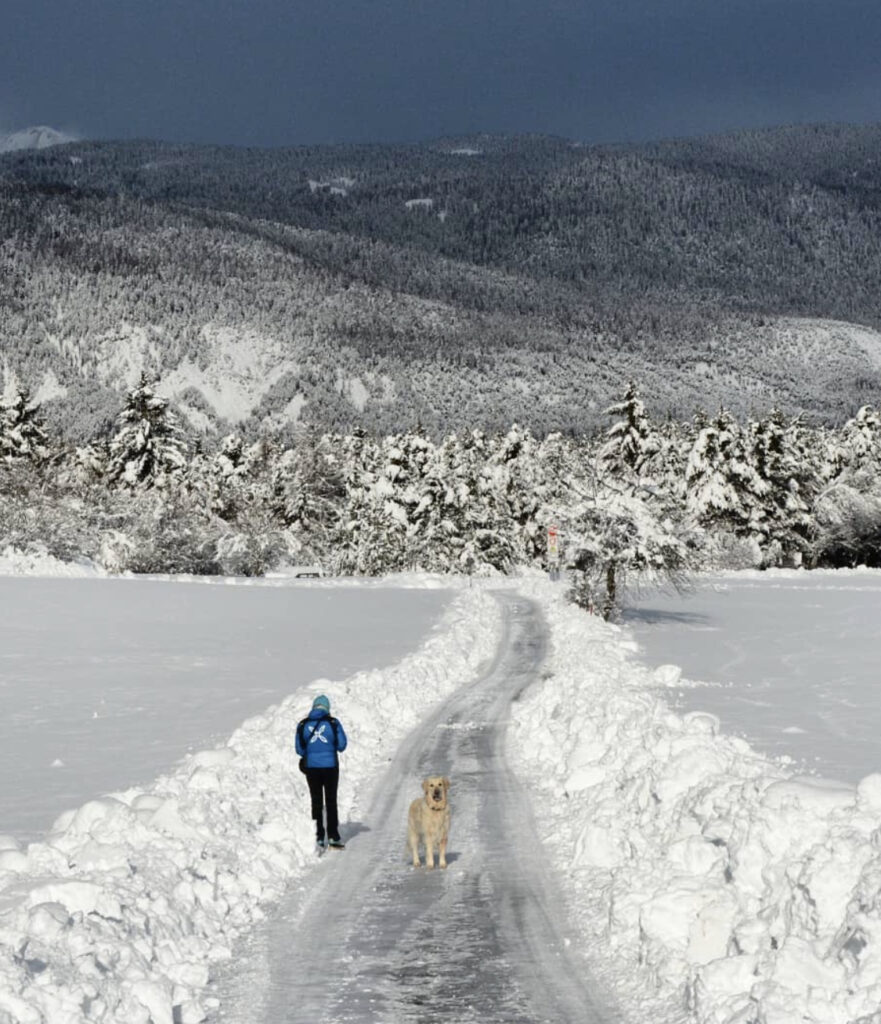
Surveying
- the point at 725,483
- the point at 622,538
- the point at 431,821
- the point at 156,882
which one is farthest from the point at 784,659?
the point at 725,483

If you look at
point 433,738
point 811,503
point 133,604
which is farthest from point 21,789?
point 811,503

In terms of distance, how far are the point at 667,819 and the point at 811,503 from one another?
67.4m

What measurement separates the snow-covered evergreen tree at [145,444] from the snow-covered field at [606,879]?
64955mm

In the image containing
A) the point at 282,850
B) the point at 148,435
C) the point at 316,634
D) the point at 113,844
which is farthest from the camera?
the point at 148,435

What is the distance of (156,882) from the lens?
28.4 ft

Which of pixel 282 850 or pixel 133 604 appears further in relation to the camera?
pixel 133 604

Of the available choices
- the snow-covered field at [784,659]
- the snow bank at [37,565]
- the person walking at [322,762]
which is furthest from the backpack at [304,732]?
the snow bank at [37,565]

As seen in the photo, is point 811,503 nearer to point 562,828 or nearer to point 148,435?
point 148,435

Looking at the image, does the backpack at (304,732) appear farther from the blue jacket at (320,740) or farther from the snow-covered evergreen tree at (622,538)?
the snow-covered evergreen tree at (622,538)

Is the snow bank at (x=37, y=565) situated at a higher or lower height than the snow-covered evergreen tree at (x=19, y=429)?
lower

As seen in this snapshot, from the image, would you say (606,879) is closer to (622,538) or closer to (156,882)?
(156,882)

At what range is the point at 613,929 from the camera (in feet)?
27.8

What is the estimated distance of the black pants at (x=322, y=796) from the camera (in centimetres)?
1134

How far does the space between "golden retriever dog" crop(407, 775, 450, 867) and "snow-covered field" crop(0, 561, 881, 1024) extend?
1061 mm
